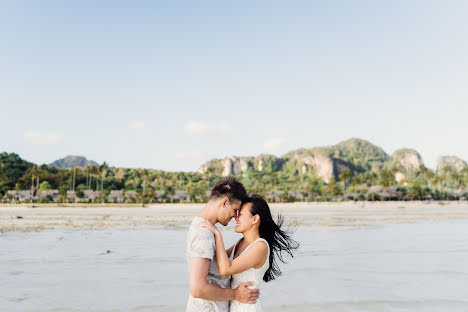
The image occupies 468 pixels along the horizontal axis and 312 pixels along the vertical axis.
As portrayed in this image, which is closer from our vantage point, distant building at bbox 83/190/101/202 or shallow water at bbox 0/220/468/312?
shallow water at bbox 0/220/468/312

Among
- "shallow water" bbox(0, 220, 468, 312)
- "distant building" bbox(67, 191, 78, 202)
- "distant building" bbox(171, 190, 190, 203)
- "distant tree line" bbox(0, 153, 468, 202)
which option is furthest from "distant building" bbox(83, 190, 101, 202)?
"shallow water" bbox(0, 220, 468, 312)

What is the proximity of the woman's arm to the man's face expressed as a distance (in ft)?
0.38

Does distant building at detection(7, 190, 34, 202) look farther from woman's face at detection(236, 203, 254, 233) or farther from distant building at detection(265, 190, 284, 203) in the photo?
woman's face at detection(236, 203, 254, 233)

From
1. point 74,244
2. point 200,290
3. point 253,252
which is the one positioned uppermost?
point 253,252

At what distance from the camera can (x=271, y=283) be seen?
782 cm

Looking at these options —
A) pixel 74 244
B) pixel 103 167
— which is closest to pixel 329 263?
pixel 74 244

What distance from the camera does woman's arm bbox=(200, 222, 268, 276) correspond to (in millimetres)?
2867

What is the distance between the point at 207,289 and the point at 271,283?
17.6 feet

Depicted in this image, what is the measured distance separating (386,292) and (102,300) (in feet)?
16.3

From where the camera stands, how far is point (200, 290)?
276cm

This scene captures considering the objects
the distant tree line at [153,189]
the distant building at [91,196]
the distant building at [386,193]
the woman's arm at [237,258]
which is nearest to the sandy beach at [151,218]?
the distant building at [91,196]

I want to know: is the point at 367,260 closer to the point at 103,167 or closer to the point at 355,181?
the point at 103,167

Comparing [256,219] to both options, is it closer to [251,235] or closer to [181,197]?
[251,235]

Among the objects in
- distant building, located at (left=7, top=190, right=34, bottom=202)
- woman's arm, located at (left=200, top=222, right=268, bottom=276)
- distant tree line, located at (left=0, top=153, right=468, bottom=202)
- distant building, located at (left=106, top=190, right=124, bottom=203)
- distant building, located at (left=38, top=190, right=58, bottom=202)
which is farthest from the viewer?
distant tree line, located at (left=0, top=153, right=468, bottom=202)
